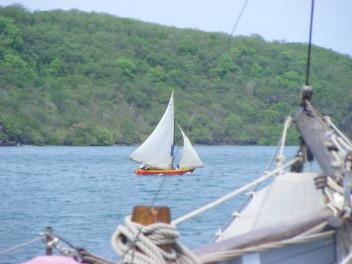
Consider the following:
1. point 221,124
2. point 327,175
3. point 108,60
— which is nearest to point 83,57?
point 108,60

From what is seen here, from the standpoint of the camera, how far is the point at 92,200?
104 feet

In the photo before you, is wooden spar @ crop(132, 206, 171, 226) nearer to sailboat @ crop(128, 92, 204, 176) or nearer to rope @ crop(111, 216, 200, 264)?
rope @ crop(111, 216, 200, 264)

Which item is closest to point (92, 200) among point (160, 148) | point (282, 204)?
point (160, 148)

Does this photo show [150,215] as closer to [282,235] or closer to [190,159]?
[282,235]

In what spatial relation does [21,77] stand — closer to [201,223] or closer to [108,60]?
[108,60]

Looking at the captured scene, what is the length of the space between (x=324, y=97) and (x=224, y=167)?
2783 centimetres

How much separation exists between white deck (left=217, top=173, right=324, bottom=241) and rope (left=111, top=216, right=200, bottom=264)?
1.60m

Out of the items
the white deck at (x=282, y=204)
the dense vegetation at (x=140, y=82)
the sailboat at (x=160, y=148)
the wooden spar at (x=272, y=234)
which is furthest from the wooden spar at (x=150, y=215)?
the dense vegetation at (x=140, y=82)

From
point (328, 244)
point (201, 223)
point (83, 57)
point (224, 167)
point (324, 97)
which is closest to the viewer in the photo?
point (328, 244)

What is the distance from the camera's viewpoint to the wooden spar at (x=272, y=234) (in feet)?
15.9

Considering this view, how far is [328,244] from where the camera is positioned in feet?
16.8

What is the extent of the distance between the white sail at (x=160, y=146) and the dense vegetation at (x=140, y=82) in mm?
31438

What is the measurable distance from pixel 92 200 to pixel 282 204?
2564cm

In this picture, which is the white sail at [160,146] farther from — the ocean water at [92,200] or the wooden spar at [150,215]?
the wooden spar at [150,215]
